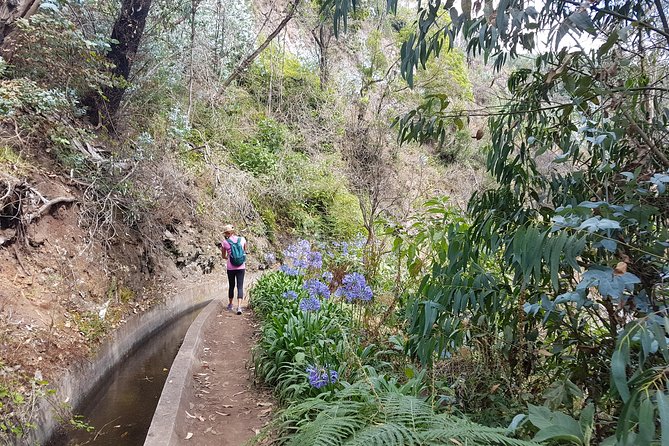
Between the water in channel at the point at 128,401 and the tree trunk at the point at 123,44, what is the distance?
5065 mm

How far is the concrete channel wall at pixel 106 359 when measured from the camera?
4.26 meters

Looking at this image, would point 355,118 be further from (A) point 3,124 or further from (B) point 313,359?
(B) point 313,359

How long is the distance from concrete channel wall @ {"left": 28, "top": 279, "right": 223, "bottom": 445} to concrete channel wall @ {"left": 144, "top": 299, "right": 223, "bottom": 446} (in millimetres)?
1007

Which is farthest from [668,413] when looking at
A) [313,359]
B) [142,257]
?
[142,257]

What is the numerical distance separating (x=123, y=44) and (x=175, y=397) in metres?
7.57

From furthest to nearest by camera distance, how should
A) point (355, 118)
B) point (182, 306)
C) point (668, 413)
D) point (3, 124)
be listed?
1. point (355, 118)
2. point (182, 306)
3. point (3, 124)
4. point (668, 413)

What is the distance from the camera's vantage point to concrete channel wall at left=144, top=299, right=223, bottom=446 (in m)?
3.73

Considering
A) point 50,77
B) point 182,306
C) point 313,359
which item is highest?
point 50,77

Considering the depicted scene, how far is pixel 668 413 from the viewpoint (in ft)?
3.42

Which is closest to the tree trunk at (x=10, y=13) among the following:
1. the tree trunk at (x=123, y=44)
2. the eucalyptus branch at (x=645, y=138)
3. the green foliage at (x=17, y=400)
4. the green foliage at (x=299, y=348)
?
the tree trunk at (x=123, y=44)

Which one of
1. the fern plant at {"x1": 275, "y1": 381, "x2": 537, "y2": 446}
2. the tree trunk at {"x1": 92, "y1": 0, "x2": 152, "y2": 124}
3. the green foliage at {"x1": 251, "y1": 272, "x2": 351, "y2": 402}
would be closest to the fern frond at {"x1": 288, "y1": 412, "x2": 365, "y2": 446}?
the fern plant at {"x1": 275, "y1": 381, "x2": 537, "y2": 446}

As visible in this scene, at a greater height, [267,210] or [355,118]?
[355,118]

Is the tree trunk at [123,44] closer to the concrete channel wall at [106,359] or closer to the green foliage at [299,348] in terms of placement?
the concrete channel wall at [106,359]

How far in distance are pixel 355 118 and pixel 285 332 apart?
1022cm
